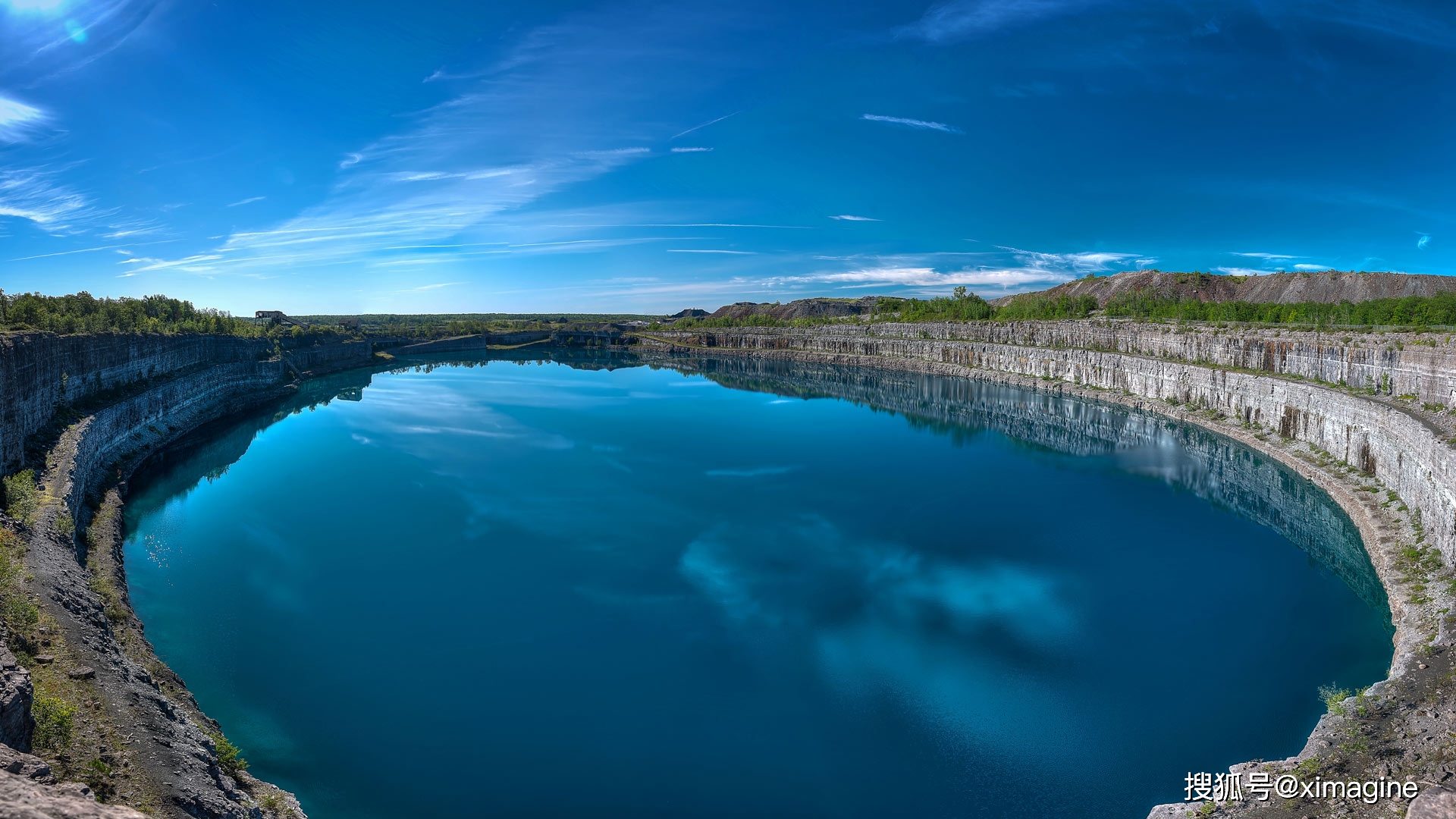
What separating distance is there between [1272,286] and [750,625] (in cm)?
9382

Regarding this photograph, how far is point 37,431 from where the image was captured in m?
22.4

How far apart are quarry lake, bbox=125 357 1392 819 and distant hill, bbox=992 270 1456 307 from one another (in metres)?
57.8

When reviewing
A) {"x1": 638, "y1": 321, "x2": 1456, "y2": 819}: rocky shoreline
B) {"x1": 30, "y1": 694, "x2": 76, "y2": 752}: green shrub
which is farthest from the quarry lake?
{"x1": 30, "y1": 694, "x2": 76, "y2": 752}: green shrub

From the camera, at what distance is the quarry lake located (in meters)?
11.7

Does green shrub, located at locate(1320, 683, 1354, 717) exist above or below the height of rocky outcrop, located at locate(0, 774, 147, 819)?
below

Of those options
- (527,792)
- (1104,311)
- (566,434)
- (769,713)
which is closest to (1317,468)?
(769,713)

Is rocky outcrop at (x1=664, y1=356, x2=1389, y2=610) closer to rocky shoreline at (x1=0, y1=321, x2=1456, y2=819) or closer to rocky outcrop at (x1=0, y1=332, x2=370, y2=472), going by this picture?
rocky shoreline at (x1=0, y1=321, x2=1456, y2=819)

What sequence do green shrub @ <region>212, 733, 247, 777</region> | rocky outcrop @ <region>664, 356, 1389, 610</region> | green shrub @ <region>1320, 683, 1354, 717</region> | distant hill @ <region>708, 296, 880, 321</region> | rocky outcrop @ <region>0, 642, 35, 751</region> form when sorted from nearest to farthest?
rocky outcrop @ <region>0, 642, 35, 751</region>, green shrub @ <region>212, 733, 247, 777</region>, green shrub @ <region>1320, 683, 1354, 717</region>, rocky outcrop @ <region>664, 356, 1389, 610</region>, distant hill @ <region>708, 296, 880, 321</region>

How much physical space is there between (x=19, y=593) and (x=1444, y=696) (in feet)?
68.6

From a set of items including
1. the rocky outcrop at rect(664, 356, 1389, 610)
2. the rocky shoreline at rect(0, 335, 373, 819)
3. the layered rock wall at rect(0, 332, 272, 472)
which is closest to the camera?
the rocky shoreline at rect(0, 335, 373, 819)

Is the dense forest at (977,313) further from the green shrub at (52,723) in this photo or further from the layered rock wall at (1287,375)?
the green shrub at (52,723)

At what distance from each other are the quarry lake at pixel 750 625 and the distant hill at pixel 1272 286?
57.8 meters

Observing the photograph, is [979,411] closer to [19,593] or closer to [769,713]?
[769,713]

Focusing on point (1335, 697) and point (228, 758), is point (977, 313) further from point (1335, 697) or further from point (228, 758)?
point (228, 758)
